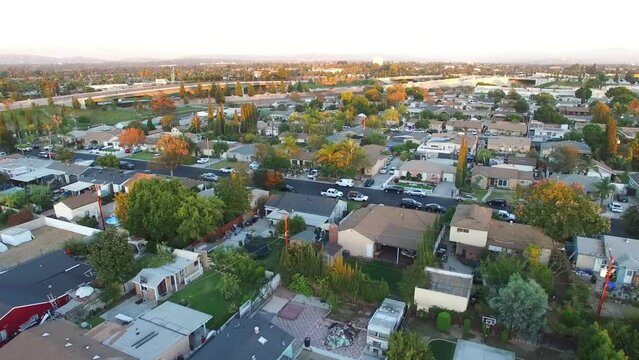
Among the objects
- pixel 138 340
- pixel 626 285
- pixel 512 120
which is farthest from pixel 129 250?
pixel 512 120

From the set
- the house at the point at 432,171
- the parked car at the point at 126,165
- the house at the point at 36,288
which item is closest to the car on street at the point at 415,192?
the house at the point at 432,171

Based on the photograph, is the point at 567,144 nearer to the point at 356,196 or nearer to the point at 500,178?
the point at 500,178

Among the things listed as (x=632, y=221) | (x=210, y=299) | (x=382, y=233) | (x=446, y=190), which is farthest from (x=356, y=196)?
(x=632, y=221)

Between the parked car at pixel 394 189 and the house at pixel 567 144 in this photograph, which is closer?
the parked car at pixel 394 189

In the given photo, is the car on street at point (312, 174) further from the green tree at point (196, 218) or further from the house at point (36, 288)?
the house at point (36, 288)

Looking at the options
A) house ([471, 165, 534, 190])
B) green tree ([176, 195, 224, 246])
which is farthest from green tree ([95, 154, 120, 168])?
house ([471, 165, 534, 190])

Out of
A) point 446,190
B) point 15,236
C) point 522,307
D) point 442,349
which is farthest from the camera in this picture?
point 446,190

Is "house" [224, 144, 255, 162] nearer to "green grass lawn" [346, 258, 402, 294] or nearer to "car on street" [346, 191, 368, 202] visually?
"car on street" [346, 191, 368, 202]
